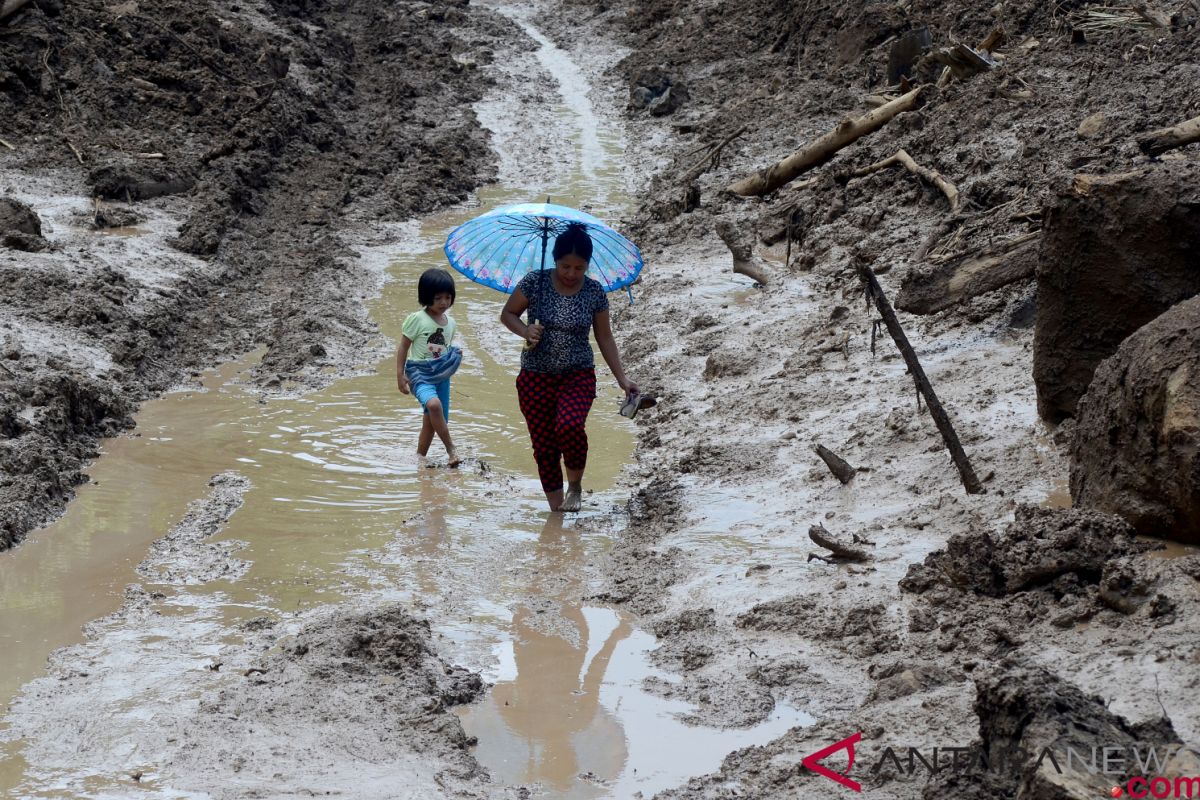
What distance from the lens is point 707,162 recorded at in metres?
14.6

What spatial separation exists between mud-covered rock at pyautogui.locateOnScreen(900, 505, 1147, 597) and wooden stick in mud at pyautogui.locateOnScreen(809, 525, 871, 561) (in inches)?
21.1

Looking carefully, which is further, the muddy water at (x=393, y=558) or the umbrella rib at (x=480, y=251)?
the umbrella rib at (x=480, y=251)

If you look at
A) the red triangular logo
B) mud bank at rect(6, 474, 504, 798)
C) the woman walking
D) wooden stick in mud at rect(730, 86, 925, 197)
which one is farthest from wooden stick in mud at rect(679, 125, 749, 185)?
the red triangular logo

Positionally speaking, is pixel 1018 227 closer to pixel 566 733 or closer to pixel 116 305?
pixel 566 733

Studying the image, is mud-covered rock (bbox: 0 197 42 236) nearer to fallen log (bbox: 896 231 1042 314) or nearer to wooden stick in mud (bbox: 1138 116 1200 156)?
fallen log (bbox: 896 231 1042 314)

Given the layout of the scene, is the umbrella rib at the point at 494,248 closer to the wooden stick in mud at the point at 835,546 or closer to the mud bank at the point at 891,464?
the mud bank at the point at 891,464

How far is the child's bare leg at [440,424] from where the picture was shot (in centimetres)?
766

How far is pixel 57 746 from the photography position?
4172mm

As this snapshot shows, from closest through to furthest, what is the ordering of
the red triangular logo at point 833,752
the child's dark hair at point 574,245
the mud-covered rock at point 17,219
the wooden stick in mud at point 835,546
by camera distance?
the red triangular logo at point 833,752
the wooden stick in mud at point 835,546
the child's dark hair at point 574,245
the mud-covered rock at point 17,219

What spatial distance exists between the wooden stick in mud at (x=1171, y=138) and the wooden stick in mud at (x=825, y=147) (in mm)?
4696

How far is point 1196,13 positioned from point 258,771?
34.6 ft

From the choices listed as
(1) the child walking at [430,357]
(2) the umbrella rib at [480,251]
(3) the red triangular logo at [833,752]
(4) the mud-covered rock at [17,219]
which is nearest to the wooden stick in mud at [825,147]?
(1) the child walking at [430,357]

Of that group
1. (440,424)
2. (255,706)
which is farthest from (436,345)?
(255,706)

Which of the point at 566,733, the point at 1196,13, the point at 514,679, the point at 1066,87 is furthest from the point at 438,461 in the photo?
the point at 1196,13
